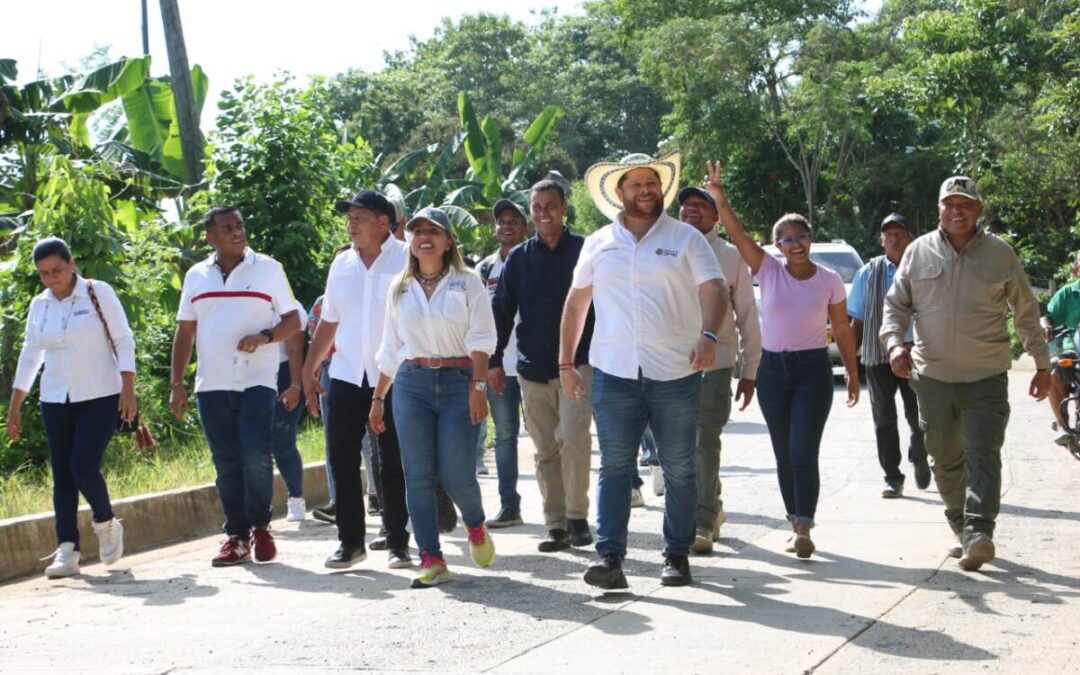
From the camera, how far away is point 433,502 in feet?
26.2

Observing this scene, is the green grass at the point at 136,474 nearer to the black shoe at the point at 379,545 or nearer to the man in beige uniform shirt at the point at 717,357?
the black shoe at the point at 379,545

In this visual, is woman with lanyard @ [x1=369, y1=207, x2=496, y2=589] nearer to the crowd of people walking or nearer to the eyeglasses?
the crowd of people walking

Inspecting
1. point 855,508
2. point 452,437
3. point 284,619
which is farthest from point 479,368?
point 855,508

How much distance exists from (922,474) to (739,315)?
10.8ft

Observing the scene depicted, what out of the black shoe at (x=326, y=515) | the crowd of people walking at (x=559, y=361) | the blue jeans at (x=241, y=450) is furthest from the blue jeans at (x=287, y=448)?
the blue jeans at (x=241, y=450)

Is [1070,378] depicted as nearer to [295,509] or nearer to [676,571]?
[295,509]

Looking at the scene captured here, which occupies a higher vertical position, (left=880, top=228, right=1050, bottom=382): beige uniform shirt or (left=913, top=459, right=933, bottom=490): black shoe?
(left=880, top=228, right=1050, bottom=382): beige uniform shirt

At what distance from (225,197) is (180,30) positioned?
2.10 m

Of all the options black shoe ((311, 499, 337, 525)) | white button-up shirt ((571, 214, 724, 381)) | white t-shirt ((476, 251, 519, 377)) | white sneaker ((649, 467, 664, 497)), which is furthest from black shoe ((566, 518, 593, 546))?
black shoe ((311, 499, 337, 525))

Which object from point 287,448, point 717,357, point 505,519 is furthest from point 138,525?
point 717,357

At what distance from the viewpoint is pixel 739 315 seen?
877 cm

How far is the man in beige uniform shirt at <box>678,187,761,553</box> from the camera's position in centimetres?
872

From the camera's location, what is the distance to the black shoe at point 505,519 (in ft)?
33.3

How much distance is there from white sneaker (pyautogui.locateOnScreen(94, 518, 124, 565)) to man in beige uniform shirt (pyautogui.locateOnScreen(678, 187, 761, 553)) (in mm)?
3387
